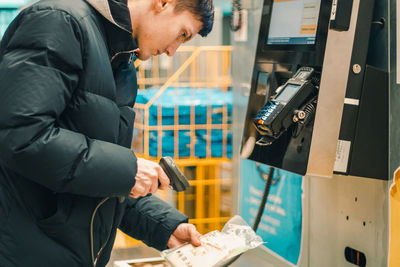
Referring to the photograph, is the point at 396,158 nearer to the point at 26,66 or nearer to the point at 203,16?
the point at 203,16

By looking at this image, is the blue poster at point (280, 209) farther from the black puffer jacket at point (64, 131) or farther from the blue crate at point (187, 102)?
the black puffer jacket at point (64, 131)

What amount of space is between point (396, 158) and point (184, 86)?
1666 mm

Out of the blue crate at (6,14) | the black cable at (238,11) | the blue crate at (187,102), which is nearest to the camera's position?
the black cable at (238,11)

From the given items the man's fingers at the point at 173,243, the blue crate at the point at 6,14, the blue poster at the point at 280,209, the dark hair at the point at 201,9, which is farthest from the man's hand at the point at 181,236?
the blue crate at the point at 6,14

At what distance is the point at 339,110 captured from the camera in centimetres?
140

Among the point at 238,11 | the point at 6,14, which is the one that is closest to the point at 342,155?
the point at 238,11

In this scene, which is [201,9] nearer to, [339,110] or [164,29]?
[164,29]

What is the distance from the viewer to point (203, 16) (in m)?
1.30

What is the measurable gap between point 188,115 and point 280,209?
0.92 meters

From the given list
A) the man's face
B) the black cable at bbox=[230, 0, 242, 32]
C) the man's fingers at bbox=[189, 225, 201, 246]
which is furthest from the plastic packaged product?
the black cable at bbox=[230, 0, 242, 32]

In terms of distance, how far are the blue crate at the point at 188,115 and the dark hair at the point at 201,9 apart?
5.00ft

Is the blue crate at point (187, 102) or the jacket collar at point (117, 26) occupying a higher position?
the jacket collar at point (117, 26)

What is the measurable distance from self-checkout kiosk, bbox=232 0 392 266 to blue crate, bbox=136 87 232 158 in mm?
1260

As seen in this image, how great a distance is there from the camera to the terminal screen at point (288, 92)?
142cm
